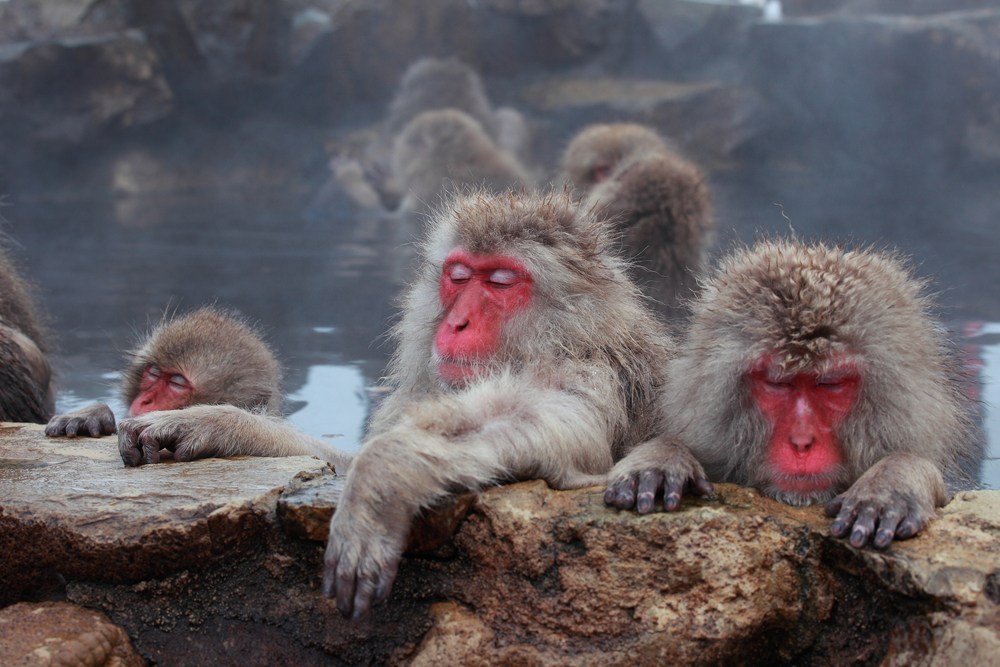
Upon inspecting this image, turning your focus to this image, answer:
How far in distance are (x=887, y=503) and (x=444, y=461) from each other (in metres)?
1.13

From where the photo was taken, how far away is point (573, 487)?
2771mm

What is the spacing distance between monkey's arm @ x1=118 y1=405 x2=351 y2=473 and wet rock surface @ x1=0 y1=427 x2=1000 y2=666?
1.20 ft

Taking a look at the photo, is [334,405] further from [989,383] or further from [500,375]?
[989,383]

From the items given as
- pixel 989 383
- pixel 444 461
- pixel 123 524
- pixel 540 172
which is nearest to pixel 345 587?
pixel 444 461

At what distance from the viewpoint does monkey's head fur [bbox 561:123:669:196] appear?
7066 mm

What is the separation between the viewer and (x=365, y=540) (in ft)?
7.59

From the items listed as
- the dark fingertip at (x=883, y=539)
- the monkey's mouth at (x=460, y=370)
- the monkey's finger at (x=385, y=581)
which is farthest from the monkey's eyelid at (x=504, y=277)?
the dark fingertip at (x=883, y=539)

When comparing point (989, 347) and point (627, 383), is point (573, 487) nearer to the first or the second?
point (627, 383)

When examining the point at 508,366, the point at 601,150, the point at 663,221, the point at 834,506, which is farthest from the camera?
the point at 601,150

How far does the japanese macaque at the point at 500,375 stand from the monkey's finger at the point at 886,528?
0.80 m

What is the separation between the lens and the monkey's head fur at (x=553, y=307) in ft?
10.5

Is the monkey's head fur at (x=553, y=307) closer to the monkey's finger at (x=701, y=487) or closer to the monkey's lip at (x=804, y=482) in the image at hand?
the monkey's finger at (x=701, y=487)

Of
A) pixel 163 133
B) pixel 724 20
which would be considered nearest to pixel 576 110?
pixel 724 20

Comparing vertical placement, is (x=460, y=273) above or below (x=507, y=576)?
above
